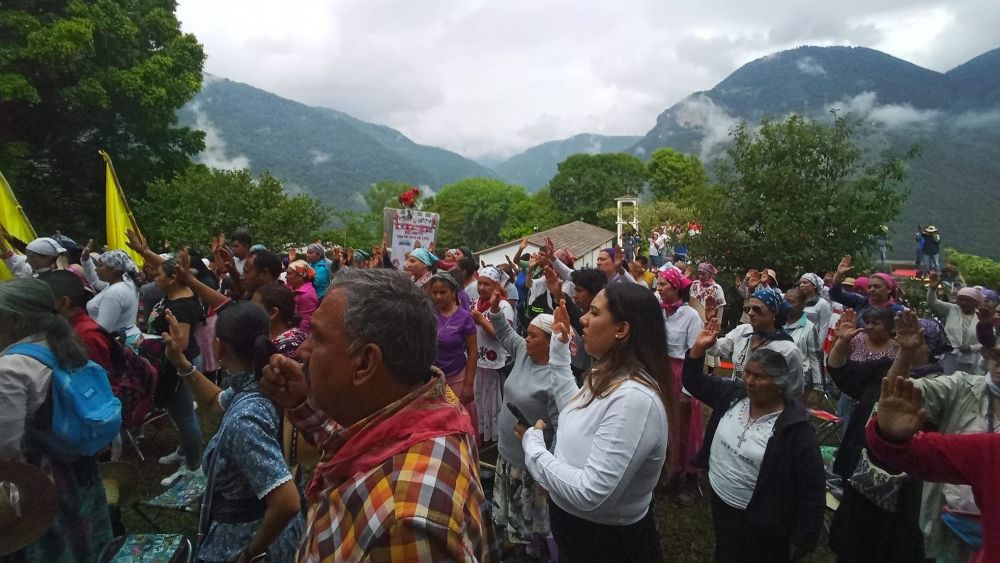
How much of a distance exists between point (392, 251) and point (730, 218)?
278 inches

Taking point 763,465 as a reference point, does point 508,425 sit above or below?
below

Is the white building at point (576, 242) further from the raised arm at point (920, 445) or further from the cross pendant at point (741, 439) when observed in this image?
the raised arm at point (920, 445)

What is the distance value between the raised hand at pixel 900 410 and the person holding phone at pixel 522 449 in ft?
6.93

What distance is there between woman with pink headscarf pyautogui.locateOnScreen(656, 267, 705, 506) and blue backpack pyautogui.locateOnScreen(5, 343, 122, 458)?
4.19 meters

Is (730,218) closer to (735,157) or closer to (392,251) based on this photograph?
(735,157)

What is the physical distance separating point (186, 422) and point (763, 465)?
4.66m

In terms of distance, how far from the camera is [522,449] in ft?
12.0

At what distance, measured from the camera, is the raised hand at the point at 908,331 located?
7.57 feet

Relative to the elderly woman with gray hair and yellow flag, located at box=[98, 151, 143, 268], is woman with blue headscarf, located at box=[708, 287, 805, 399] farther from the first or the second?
yellow flag, located at box=[98, 151, 143, 268]

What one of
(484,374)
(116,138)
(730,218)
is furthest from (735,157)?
(116,138)

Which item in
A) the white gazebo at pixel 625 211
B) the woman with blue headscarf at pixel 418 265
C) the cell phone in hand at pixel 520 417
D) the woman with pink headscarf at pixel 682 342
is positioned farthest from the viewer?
the white gazebo at pixel 625 211

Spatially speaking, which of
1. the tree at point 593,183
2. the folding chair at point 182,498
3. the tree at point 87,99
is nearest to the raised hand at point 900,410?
the folding chair at point 182,498

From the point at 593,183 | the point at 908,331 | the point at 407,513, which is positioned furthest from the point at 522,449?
the point at 593,183

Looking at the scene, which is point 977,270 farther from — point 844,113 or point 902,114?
point 902,114
